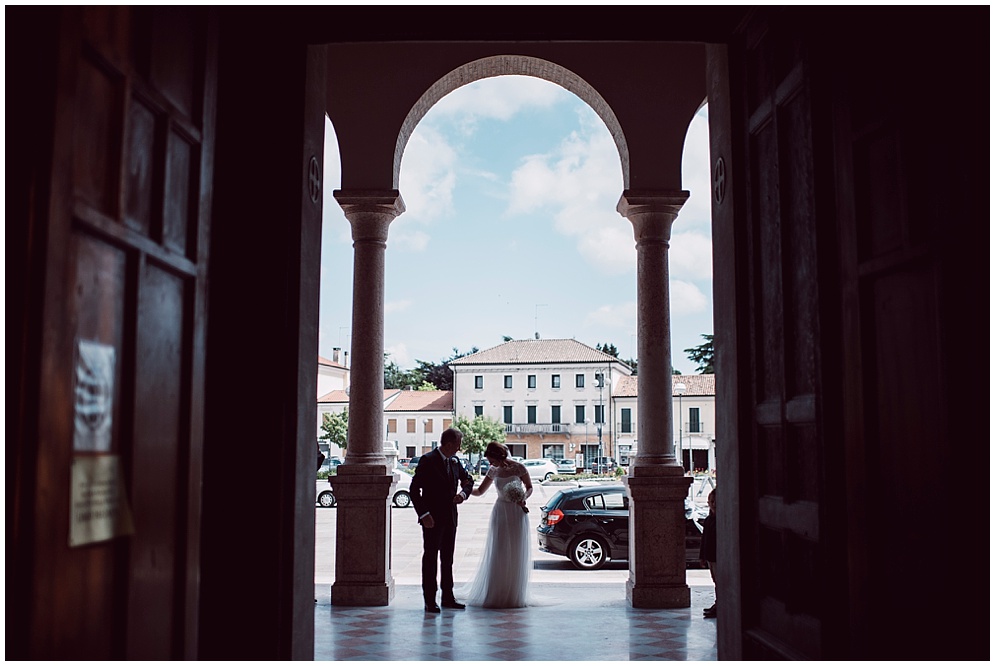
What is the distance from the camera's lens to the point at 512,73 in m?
9.21

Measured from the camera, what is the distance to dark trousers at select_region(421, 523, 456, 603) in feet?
27.9

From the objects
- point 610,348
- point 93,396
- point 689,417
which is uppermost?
point 610,348

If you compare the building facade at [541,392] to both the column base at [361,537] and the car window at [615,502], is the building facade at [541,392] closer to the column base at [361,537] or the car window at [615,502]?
the car window at [615,502]

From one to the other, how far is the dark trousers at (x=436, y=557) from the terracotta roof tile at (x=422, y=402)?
199ft

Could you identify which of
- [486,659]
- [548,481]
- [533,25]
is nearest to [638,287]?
[486,659]

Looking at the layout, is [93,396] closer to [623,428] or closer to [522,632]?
[522,632]

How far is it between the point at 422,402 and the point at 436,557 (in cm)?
6271

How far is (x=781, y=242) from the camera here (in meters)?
3.42

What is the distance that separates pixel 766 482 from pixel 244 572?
2116mm

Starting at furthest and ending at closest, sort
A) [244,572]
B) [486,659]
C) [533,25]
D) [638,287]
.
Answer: [638,287] < [486,659] < [533,25] < [244,572]

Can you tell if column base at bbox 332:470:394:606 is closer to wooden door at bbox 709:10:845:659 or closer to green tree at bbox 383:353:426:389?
wooden door at bbox 709:10:845:659

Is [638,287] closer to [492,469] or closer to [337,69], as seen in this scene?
[492,469]

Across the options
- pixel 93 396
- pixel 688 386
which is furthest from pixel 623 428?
pixel 93 396

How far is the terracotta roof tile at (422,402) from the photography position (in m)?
70.1
